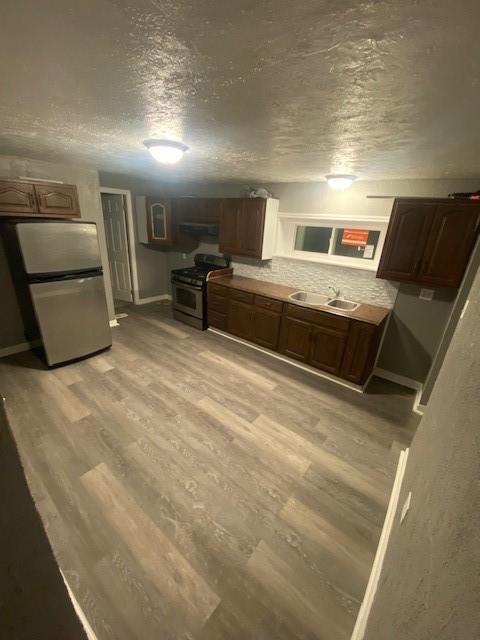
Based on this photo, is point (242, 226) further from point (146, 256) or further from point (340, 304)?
point (146, 256)

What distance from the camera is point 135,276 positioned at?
492 cm

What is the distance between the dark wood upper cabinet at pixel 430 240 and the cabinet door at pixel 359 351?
1.97 ft

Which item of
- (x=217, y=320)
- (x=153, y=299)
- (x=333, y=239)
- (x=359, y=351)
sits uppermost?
(x=333, y=239)

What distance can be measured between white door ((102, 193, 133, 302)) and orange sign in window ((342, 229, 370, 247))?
149 inches

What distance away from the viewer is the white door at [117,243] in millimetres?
4543

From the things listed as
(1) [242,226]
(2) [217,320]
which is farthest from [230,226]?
(2) [217,320]

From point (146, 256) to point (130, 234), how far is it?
1.73 feet

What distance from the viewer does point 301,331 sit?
314 centimetres

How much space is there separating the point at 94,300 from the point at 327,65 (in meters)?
3.13

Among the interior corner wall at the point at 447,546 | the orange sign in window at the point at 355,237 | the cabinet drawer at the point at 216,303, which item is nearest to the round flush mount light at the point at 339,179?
the orange sign in window at the point at 355,237

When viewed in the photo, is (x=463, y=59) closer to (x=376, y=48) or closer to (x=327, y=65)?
(x=376, y=48)

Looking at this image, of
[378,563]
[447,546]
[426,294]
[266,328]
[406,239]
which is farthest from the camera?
[266,328]

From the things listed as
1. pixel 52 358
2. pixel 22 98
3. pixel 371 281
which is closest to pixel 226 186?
pixel 371 281

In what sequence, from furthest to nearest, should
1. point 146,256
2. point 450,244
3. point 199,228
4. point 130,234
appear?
point 146,256
point 130,234
point 199,228
point 450,244
